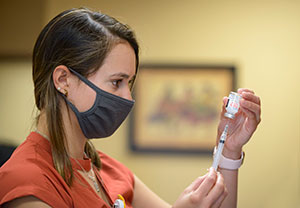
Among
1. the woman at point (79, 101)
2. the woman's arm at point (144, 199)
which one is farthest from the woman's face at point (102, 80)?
the woman's arm at point (144, 199)

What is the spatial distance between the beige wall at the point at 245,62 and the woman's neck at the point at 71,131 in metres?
1.72

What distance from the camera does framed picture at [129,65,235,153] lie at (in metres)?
2.96

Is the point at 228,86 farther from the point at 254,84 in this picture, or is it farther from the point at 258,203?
the point at 258,203

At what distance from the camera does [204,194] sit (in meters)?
1.18

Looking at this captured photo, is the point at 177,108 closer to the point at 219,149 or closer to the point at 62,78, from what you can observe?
the point at 219,149

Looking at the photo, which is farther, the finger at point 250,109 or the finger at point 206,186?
the finger at point 250,109

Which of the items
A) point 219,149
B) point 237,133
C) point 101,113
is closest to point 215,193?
point 219,149

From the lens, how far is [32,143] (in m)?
1.17

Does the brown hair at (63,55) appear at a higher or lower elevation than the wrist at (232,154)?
higher

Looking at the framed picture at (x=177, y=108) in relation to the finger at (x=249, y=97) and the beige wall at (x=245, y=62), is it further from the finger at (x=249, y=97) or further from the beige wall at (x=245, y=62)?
the finger at (x=249, y=97)

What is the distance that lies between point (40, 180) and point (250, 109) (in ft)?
2.55

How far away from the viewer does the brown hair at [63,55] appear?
1.20 meters

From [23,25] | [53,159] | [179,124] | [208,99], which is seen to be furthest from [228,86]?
[53,159]

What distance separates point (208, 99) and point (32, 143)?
199cm
